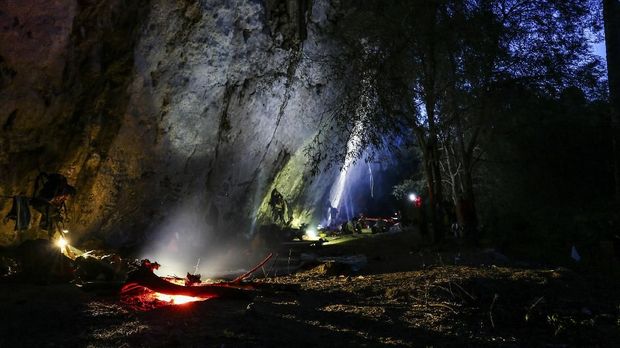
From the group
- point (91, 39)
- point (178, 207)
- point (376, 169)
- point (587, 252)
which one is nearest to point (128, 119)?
point (91, 39)

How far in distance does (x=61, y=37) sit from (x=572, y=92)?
17426 mm

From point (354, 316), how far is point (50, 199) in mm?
6901

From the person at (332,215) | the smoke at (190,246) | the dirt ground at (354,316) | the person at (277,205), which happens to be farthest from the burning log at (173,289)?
the person at (332,215)

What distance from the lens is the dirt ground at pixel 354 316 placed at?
4.89 meters

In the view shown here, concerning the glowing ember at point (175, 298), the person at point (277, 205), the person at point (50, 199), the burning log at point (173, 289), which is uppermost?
the person at point (277, 205)

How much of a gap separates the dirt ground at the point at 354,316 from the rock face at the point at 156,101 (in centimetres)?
373

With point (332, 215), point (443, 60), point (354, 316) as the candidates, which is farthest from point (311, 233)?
point (354, 316)

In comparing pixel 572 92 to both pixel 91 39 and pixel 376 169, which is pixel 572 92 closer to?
pixel 91 39

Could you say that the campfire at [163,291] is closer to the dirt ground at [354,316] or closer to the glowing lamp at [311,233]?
the dirt ground at [354,316]

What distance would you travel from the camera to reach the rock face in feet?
29.5

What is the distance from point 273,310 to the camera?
251 inches

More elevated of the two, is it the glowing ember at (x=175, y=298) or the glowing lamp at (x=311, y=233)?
the glowing lamp at (x=311, y=233)

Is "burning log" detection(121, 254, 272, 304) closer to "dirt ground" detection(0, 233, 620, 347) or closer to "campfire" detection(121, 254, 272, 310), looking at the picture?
"campfire" detection(121, 254, 272, 310)

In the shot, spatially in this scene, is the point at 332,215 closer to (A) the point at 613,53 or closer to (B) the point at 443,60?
(B) the point at 443,60
